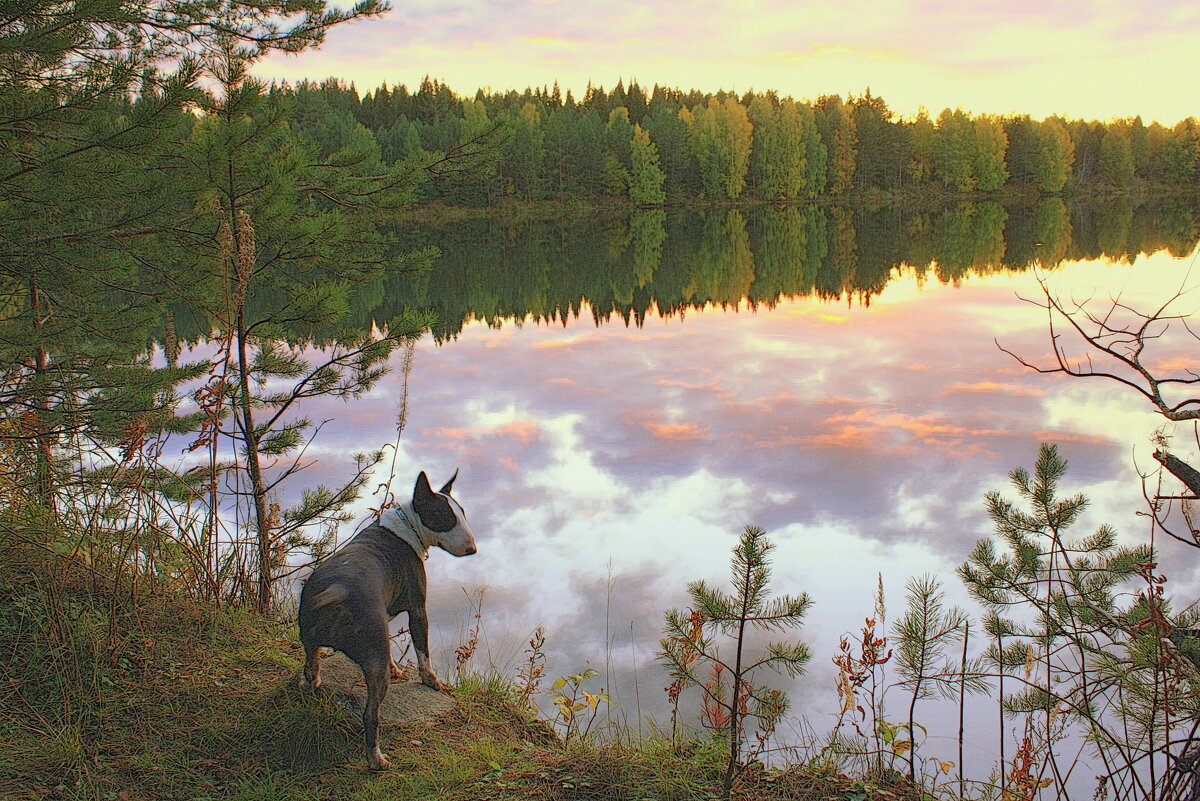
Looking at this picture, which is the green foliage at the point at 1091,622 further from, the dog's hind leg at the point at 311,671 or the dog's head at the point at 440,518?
the dog's hind leg at the point at 311,671

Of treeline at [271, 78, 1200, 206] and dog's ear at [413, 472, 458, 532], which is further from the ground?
treeline at [271, 78, 1200, 206]

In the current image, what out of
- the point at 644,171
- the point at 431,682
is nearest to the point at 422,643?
the point at 431,682

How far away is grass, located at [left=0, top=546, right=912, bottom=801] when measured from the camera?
3293 mm

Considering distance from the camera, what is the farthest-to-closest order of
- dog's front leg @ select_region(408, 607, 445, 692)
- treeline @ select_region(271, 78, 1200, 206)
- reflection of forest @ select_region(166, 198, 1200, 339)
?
treeline @ select_region(271, 78, 1200, 206) → reflection of forest @ select_region(166, 198, 1200, 339) → dog's front leg @ select_region(408, 607, 445, 692)

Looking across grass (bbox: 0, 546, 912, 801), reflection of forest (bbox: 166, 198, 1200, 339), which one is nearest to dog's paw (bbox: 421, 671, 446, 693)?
grass (bbox: 0, 546, 912, 801)

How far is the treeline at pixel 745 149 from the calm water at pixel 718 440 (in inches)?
1732

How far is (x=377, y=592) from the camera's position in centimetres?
358

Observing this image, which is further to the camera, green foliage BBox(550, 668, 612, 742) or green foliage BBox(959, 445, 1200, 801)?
green foliage BBox(550, 668, 612, 742)

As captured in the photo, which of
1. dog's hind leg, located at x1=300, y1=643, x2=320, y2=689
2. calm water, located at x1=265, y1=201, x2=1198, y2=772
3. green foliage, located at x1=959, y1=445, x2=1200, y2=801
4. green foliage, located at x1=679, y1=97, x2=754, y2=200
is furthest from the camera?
green foliage, located at x1=679, y1=97, x2=754, y2=200

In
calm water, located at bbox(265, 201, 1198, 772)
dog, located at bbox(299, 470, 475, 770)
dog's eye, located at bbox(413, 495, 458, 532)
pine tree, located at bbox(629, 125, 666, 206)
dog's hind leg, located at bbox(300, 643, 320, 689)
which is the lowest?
calm water, located at bbox(265, 201, 1198, 772)

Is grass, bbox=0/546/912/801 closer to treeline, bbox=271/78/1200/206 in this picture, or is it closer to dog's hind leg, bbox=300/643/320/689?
dog's hind leg, bbox=300/643/320/689

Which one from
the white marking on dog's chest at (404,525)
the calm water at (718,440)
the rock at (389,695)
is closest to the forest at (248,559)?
the rock at (389,695)

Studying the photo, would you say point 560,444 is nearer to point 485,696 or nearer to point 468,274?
point 485,696

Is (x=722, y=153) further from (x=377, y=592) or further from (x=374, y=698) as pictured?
(x=374, y=698)
